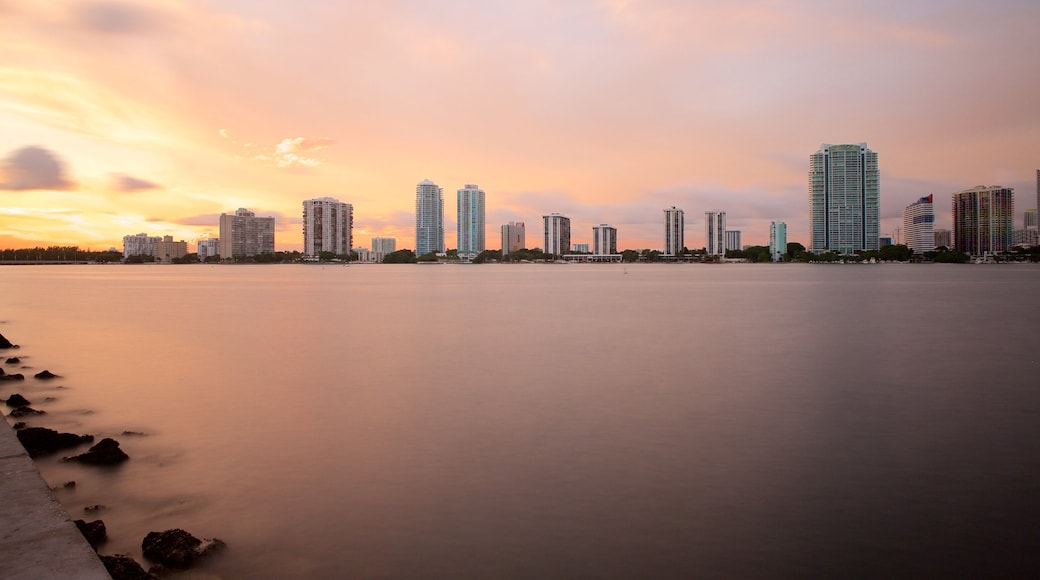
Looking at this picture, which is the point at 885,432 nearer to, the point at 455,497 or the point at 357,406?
the point at 455,497

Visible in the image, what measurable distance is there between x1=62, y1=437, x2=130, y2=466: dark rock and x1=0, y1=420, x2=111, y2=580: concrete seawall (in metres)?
2.44

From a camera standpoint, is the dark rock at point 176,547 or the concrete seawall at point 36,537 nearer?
the concrete seawall at point 36,537

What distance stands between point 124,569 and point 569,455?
580 cm

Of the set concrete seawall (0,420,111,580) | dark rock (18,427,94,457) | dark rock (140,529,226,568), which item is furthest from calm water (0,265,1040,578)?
concrete seawall (0,420,111,580)

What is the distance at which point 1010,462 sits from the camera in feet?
30.2

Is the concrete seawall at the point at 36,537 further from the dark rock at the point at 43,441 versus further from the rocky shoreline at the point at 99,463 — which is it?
the dark rock at the point at 43,441

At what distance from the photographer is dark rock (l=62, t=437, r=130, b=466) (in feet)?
30.9

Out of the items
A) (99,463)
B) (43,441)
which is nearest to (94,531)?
(99,463)

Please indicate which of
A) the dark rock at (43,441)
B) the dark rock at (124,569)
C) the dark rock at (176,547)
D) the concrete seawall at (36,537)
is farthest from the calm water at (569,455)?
the concrete seawall at (36,537)

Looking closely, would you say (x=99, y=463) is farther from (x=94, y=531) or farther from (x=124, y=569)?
(x=124, y=569)

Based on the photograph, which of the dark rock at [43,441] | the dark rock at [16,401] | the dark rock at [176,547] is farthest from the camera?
the dark rock at [16,401]

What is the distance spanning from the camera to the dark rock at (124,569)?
18.1 feet

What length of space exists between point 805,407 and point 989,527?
235 inches

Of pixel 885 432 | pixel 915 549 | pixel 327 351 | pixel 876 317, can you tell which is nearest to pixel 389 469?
pixel 915 549
